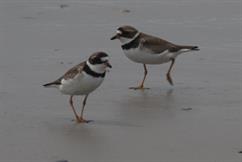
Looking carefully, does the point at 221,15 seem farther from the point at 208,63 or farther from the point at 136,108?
the point at 136,108

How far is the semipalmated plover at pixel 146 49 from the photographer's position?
9.40m

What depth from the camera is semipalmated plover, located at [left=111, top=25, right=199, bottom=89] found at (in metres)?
9.40

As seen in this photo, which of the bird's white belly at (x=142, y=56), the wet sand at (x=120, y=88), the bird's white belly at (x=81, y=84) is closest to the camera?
the wet sand at (x=120, y=88)

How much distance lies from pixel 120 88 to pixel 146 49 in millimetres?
879

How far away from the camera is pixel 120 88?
8.80 meters

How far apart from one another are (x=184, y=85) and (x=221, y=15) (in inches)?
146

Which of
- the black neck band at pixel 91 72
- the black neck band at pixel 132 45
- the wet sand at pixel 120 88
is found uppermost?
the black neck band at pixel 91 72

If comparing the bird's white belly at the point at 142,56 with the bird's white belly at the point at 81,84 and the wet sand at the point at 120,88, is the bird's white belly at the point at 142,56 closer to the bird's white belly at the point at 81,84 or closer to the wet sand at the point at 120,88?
the wet sand at the point at 120,88

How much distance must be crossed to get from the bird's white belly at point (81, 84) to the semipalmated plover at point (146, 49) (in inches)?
68.8

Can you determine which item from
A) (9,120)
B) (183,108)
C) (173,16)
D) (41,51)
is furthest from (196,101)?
(173,16)

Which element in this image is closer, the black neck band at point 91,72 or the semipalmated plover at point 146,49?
the black neck band at point 91,72

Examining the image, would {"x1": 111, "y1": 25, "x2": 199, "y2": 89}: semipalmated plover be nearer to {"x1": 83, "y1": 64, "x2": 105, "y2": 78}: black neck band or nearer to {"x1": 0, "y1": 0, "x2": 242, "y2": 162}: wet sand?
{"x1": 0, "y1": 0, "x2": 242, "y2": 162}: wet sand

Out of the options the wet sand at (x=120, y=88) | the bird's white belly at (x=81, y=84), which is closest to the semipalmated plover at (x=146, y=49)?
the wet sand at (x=120, y=88)

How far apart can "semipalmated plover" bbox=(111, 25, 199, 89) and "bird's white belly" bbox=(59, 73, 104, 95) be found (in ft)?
5.73
